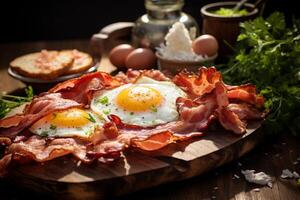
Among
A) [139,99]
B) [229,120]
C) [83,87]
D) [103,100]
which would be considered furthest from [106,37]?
[229,120]

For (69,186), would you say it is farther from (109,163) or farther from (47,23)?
(47,23)

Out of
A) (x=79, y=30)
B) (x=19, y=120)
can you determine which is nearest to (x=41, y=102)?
Result: (x=19, y=120)

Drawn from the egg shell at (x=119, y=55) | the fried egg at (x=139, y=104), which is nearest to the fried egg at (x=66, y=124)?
the fried egg at (x=139, y=104)

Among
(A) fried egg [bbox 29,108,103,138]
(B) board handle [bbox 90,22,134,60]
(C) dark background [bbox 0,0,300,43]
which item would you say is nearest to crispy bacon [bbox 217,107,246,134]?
(A) fried egg [bbox 29,108,103,138]

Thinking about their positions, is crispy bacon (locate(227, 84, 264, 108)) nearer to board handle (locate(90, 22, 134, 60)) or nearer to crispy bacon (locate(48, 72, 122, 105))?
crispy bacon (locate(48, 72, 122, 105))

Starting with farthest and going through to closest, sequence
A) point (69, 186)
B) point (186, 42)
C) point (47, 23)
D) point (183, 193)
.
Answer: point (47, 23)
point (186, 42)
point (183, 193)
point (69, 186)

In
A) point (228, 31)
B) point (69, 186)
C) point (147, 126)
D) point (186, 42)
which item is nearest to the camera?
point (69, 186)

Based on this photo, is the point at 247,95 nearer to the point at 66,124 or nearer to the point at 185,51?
the point at 185,51
